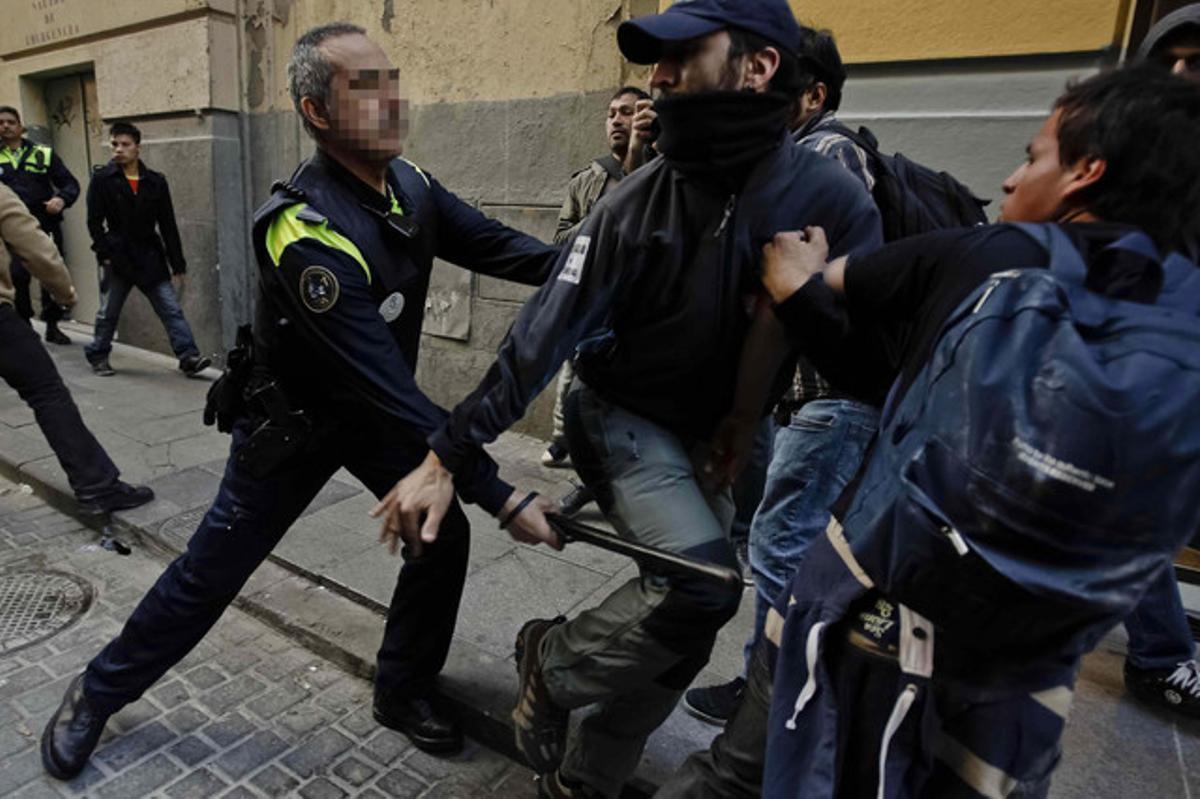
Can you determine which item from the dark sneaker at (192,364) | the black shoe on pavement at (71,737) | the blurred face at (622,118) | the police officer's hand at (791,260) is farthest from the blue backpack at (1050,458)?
the dark sneaker at (192,364)

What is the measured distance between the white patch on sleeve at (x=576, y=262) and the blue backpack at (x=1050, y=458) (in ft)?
2.61

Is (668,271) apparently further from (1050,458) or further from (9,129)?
(9,129)

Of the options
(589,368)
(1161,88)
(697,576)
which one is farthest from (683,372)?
(1161,88)

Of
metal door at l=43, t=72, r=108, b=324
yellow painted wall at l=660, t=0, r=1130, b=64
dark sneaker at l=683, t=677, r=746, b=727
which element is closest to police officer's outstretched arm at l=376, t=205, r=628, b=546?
dark sneaker at l=683, t=677, r=746, b=727

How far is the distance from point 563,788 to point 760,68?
5.93ft

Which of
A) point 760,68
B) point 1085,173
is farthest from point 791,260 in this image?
point 1085,173

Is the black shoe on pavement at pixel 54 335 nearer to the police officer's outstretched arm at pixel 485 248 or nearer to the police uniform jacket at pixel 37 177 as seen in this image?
the police uniform jacket at pixel 37 177

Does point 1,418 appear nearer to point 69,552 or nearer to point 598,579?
point 69,552

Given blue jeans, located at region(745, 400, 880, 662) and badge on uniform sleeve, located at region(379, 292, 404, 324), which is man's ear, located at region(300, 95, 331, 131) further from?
blue jeans, located at region(745, 400, 880, 662)

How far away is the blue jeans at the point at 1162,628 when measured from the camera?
2561mm

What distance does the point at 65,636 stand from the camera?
3.08 m

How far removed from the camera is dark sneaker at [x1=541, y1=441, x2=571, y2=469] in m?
4.74

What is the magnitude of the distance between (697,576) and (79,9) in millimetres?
9003

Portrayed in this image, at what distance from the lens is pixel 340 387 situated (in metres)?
2.22
